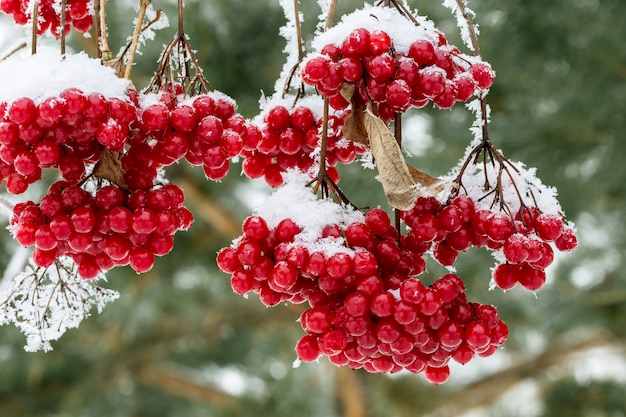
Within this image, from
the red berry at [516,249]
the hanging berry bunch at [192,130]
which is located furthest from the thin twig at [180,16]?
the red berry at [516,249]

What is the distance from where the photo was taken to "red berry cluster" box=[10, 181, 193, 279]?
0.36 m

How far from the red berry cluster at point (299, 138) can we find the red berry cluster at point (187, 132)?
5 centimetres

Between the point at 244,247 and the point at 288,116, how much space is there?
0.11 m

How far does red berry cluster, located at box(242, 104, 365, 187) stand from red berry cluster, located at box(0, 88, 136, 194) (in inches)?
4.4

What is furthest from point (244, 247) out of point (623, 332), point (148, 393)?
point (148, 393)

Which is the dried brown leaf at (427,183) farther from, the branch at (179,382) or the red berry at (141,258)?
the branch at (179,382)

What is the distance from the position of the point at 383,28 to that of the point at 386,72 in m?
0.03

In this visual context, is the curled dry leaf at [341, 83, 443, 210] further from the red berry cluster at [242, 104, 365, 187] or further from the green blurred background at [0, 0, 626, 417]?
the green blurred background at [0, 0, 626, 417]

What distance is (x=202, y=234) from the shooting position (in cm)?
180

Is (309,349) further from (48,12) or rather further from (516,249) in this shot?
(48,12)

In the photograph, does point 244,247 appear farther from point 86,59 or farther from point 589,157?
point 589,157

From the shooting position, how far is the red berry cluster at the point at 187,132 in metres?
0.37

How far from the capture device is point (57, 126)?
0.35 meters

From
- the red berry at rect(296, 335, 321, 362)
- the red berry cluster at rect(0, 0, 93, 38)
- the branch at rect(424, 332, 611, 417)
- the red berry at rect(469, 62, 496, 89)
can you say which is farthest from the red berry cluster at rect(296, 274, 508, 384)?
the branch at rect(424, 332, 611, 417)
